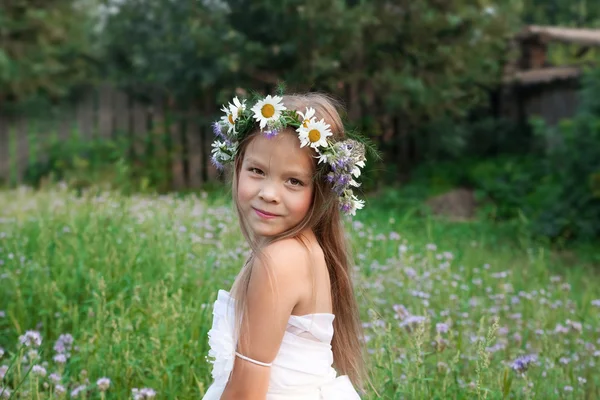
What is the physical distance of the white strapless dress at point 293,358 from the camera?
2.09 meters

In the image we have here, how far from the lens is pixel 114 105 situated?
12.9 meters

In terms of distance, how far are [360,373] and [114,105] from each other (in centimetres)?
1113

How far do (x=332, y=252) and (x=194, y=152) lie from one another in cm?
1064

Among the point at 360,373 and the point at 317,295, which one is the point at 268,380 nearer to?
the point at 317,295

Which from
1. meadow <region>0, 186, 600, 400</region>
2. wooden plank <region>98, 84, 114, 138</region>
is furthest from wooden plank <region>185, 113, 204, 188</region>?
meadow <region>0, 186, 600, 400</region>

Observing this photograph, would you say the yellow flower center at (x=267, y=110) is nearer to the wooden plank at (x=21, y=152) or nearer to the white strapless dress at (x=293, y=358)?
the white strapless dress at (x=293, y=358)

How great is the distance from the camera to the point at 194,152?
1277cm

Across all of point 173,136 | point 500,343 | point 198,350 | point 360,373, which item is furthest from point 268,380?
point 173,136

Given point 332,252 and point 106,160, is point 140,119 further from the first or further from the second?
point 332,252

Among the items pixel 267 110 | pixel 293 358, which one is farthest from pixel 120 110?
pixel 293 358

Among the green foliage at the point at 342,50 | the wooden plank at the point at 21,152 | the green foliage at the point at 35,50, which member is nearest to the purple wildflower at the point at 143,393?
the green foliage at the point at 342,50

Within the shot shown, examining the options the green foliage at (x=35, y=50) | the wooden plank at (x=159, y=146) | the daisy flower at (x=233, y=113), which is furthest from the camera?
the green foliage at (x=35, y=50)

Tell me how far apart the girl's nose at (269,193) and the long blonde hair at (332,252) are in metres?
0.11

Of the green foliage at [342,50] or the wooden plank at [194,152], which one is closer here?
the green foliage at [342,50]
